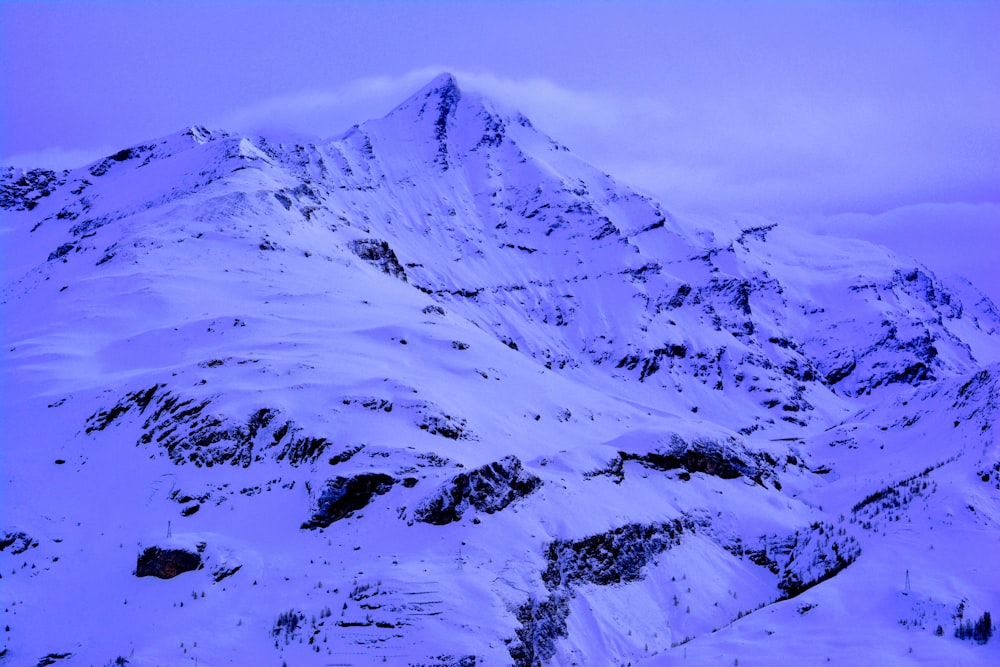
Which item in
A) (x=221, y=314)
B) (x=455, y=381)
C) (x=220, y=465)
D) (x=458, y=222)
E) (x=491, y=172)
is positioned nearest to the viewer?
(x=220, y=465)

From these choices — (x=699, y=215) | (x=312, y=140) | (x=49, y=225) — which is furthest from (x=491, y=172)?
(x=49, y=225)

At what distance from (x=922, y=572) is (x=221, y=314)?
31.6m

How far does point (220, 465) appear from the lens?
24031mm

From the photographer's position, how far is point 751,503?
28016mm

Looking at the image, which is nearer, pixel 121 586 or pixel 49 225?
pixel 121 586

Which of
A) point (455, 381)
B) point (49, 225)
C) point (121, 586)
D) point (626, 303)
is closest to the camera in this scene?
point (121, 586)

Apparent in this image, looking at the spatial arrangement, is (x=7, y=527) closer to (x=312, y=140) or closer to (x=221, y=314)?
(x=221, y=314)

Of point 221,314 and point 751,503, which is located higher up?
point 221,314

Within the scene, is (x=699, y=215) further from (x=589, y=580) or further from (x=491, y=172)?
(x=589, y=580)

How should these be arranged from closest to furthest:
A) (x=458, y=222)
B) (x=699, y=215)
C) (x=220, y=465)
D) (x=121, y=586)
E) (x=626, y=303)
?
(x=121, y=586), (x=220, y=465), (x=626, y=303), (x=458, y=222), (x=699, y=215)

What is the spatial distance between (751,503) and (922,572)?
13540 mm

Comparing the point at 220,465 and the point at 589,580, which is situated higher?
the point at 220,465

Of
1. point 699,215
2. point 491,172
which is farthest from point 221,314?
point 699,215

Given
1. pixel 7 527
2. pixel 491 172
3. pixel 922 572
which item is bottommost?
pixel 7 527
